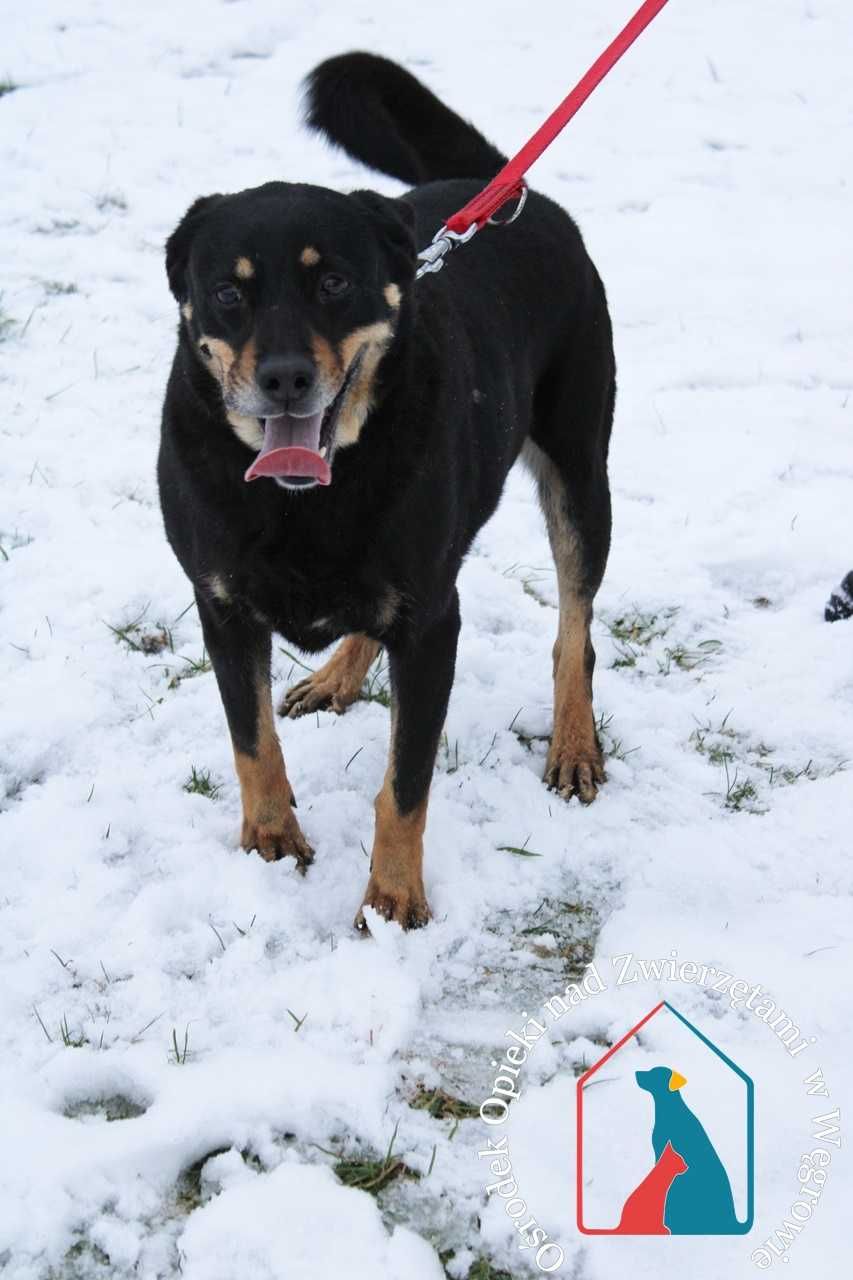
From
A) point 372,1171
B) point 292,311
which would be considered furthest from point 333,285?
point 372,1171

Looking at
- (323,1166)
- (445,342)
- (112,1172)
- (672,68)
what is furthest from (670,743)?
(672,68)

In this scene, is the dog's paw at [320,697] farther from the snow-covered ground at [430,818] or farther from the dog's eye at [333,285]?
the dog's eye at [333,285]

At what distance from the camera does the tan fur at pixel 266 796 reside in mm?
2633

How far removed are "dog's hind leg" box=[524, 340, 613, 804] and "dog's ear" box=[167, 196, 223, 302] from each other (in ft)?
3.68

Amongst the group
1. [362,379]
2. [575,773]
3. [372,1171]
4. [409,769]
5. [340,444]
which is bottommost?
[575,773]

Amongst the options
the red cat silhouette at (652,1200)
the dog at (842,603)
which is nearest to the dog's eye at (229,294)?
the red cat silhouette at (652,1200)

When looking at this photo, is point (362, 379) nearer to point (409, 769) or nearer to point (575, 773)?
point (409, 769)

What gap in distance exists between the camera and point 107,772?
2.90m

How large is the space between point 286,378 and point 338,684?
1.33 m

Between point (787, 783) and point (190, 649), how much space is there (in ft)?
5.33

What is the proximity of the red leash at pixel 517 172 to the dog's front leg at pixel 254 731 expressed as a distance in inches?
35.7

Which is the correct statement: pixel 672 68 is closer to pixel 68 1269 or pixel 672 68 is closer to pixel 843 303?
pixel 843 303

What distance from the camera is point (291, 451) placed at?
2.16m

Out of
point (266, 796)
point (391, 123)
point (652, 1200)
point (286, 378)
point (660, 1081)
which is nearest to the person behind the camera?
point (652, 1200)
